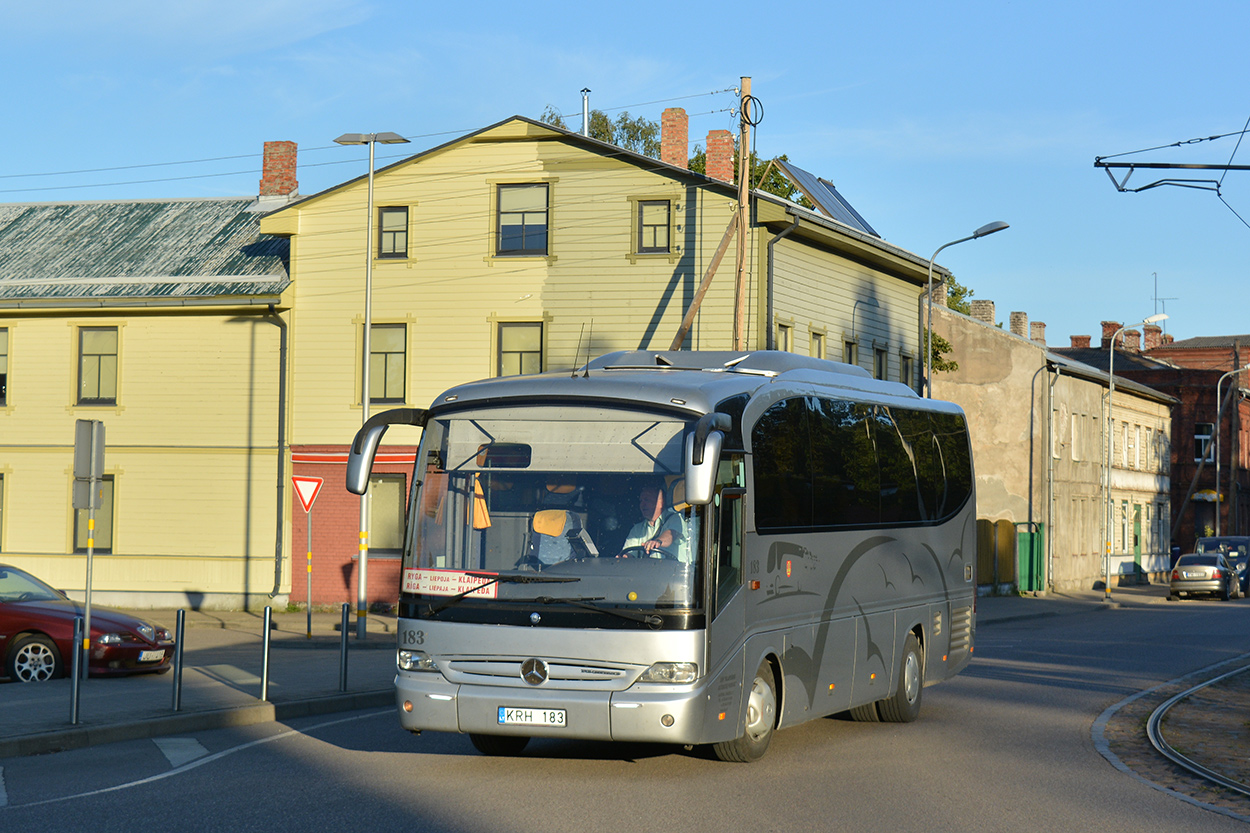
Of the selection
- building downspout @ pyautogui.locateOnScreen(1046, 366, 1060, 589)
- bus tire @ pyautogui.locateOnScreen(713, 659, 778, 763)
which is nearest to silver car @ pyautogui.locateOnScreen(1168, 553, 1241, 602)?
building downspout @ pyautogui.locateOnScreen(1046, 366, 1060, 589)

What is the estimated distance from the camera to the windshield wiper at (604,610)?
969 centimetres

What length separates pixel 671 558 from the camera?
984 cm

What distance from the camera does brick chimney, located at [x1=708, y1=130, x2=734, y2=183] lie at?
108 ft

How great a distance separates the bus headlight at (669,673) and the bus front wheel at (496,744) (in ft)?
6.27

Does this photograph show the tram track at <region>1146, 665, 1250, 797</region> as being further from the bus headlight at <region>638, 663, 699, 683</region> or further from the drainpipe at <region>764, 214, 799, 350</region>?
the drainpipe at <region>764, 214, 799, 350</region>

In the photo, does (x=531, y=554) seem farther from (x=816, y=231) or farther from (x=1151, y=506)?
(x=1151, y=506)

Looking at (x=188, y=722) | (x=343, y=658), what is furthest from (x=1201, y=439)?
(x=188, y=722)

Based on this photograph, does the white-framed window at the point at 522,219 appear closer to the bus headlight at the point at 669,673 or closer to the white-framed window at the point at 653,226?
the white-framed window at the point at 653,226

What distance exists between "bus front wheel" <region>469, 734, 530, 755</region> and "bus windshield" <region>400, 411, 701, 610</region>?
1487 millimetres

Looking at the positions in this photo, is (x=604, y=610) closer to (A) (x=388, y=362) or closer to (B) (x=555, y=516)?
(B) (x=555, y=516)

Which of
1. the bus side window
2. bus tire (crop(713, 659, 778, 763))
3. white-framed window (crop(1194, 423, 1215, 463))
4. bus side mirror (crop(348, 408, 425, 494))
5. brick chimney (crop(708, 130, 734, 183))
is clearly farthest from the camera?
white-framed window (crop(1194, 423, 1215, 463))

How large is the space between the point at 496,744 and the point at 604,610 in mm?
2075

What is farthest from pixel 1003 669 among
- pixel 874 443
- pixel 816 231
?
pixel 816 231

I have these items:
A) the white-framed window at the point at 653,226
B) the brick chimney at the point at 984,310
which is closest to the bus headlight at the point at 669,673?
the white-framed window at the point at 653,226
